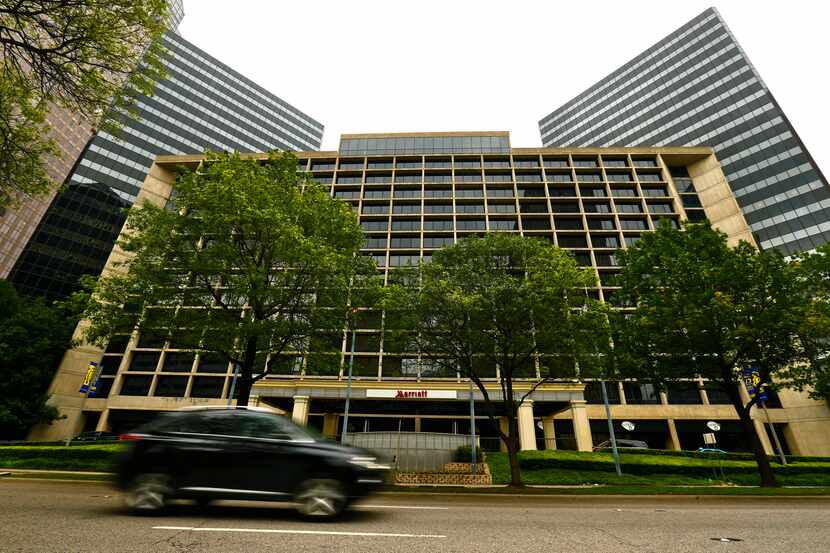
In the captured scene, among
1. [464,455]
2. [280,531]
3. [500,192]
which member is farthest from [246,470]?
[500,192]

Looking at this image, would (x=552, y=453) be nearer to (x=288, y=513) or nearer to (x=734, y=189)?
(x=288, y=513)

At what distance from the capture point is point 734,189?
6153cm

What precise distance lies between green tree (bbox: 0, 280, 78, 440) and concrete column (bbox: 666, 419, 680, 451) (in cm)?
5699

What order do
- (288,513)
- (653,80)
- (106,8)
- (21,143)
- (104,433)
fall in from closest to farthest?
(288,513), (106,8), (21,143), (104,433), (653,80)

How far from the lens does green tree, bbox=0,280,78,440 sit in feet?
108

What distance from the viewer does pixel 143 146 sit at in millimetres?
62344

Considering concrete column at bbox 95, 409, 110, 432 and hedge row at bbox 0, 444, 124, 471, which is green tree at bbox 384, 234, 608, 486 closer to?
hedge row at bbox 0, 444, 124, 471

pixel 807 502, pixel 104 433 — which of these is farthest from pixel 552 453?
pixel 104 433

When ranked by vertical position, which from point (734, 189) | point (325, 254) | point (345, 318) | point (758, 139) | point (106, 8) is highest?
point (758, 139)

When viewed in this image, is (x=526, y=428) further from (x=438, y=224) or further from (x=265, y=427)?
(x=438, y=224)

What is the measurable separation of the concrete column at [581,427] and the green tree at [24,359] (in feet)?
139

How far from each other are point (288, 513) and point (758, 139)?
85056mm

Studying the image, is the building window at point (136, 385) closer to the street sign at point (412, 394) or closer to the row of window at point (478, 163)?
the street sign at point (412, 394)

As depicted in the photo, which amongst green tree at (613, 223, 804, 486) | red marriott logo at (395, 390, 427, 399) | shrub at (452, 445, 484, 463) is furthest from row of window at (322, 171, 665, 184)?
shrub at (452, 445, 484, 463)
